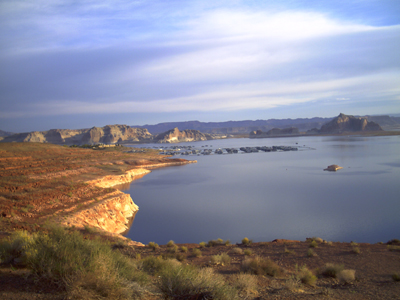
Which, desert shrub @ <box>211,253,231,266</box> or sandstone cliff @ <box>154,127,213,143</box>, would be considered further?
sandstone cliff @ <box>154,127,213,143</box>

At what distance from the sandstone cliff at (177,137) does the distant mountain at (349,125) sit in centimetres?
7298

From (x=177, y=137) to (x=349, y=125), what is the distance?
316 feet

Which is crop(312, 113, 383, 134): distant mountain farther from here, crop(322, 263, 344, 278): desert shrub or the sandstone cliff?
crop(322, 263, 344, 278): desert shrub

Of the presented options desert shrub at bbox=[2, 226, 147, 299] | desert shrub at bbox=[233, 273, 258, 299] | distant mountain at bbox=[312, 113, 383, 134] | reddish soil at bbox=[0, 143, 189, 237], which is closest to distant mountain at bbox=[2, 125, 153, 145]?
reddish soil at bbox=[0, 143, 189, 237]

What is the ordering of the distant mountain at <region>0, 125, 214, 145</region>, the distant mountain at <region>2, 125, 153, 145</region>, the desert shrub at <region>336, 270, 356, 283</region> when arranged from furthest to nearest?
the distant mountain at <region>0, 125, 214, 145</region> → the distant mountain at <region>2, 125, 153, 145</region> → the desert shrub at <region>336, 270, 356, 283</region>

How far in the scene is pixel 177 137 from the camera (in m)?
154

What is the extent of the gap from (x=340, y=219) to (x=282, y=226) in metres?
3.66

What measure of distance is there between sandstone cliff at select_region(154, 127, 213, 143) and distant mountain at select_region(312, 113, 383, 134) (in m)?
73.0

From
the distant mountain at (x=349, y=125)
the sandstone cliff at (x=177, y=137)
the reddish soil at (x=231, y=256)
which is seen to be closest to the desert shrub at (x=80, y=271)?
the reddish soil at (x=231, y=256)

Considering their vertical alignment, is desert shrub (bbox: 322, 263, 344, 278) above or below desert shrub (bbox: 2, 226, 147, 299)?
below

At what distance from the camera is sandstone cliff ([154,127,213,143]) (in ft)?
470

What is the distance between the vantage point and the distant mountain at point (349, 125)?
430 ft

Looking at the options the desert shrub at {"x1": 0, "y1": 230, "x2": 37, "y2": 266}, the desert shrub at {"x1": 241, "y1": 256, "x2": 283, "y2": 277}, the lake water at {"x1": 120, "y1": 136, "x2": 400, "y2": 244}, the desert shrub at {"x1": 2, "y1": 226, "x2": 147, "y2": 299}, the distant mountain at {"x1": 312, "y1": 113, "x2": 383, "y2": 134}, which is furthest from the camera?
the distant mountain at {"x1": 312, "y1": 113, "x2": 383, "y2": 134}

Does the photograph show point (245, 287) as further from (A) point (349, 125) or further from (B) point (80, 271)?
(A) point (349, 125)
